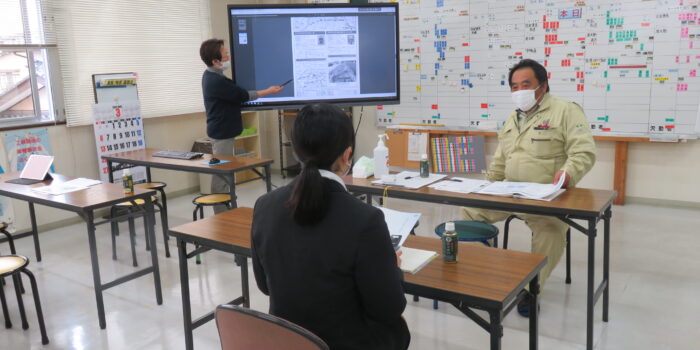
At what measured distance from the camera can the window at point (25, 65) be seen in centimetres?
448

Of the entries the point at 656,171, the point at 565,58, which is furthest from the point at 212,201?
the point at 656,171

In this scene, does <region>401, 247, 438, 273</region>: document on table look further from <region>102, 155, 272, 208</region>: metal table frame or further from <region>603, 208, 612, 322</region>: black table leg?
<region>102, 155, 272, 208</region>: metal table frame

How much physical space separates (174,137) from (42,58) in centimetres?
148

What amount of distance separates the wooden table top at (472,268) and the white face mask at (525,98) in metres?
1.30

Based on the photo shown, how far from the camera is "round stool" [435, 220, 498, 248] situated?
2.80 meters

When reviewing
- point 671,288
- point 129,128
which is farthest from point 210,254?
point 671,288

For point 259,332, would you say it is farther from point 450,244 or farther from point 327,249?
point 450,244

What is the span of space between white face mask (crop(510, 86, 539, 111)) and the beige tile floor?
1.10 metres

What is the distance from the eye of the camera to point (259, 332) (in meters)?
1.34

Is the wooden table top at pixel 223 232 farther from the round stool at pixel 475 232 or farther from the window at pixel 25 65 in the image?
the window at pixel 25 65

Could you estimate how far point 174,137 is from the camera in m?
5.85

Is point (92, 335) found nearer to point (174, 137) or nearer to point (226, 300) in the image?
point (226, 300)

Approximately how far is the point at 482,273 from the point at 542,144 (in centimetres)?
147

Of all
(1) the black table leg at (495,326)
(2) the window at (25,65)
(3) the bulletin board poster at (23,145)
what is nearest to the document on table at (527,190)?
(1) the black table leg at (495,326)
